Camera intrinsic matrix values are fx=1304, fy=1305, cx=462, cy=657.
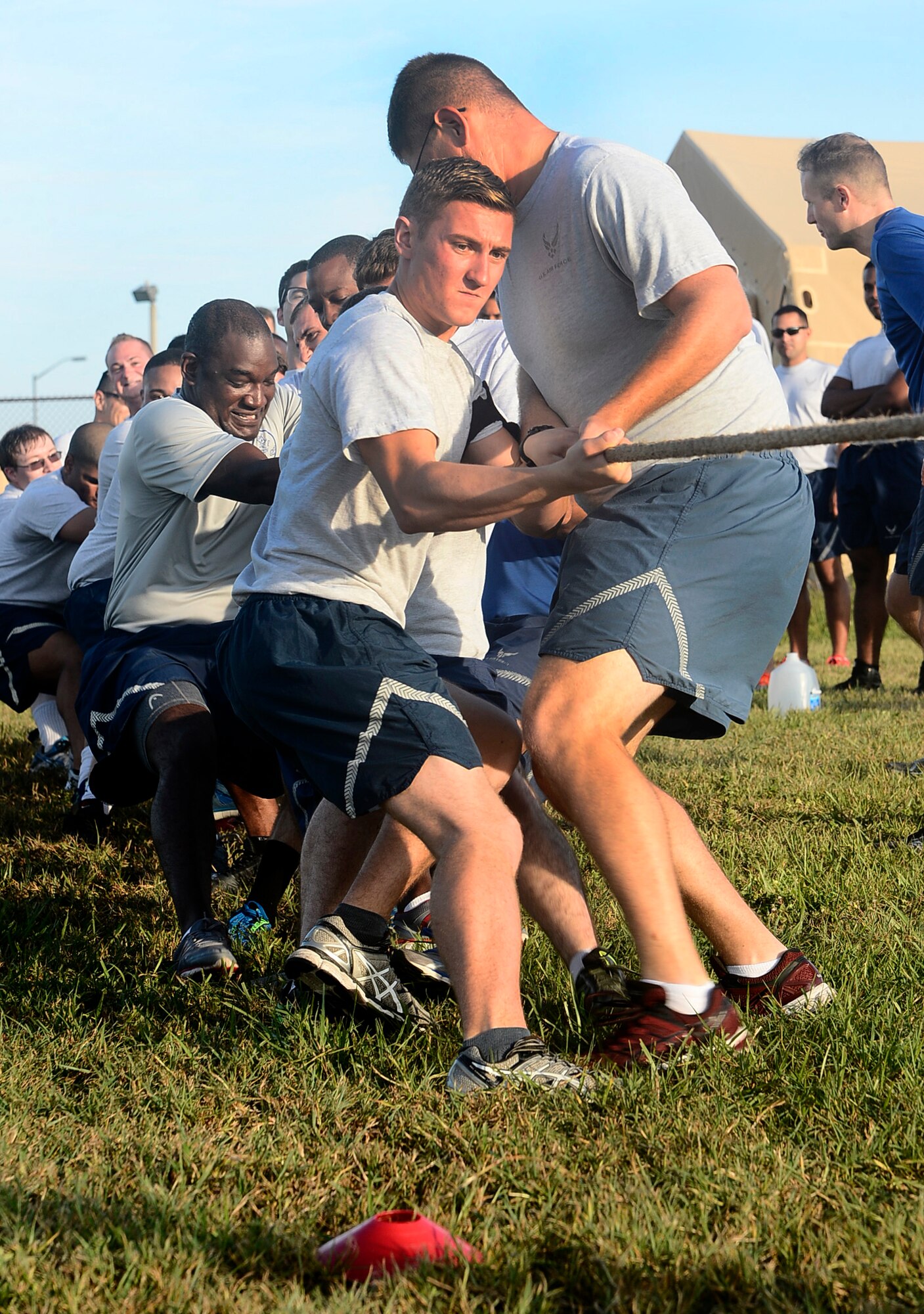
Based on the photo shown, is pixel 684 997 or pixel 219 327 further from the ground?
pixel 219 327

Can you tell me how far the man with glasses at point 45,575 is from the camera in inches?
235

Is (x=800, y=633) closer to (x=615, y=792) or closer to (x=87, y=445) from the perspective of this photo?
(x=87, y=445)

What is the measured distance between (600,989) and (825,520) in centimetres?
737

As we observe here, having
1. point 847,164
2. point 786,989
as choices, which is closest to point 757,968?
point 786,989

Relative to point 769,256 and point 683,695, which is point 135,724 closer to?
point 683,695

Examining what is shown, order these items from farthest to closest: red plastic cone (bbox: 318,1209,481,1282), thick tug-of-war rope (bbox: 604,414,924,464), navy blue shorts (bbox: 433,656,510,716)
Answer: navy blue shorts (bbox: 433,656,510,716) < thick tug-of-war rope (bbox: 604,414,924,464) < red plastic cone (bbox: 318,1209,481,1282)

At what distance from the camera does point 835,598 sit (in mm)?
9633

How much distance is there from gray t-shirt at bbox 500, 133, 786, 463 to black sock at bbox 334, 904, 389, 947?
1.18m

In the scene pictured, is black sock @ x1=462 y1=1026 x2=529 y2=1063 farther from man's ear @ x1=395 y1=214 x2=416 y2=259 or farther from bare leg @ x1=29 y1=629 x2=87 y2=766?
bare leg @ x1=29 y1=629 x2=87 y2=766

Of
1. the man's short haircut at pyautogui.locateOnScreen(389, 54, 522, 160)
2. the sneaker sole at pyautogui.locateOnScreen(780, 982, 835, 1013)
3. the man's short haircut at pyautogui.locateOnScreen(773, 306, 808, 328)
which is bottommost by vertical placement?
the sneaker sole at pyautogui.locateOnScreen(780, 982, 835, 1013)

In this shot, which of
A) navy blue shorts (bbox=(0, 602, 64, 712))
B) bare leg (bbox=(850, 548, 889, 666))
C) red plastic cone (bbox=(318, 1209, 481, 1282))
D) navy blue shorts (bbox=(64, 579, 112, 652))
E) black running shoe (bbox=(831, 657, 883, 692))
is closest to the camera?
red plastic cone (bbox=(318, 1209, 481, 1282))

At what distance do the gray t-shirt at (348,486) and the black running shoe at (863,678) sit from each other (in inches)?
223

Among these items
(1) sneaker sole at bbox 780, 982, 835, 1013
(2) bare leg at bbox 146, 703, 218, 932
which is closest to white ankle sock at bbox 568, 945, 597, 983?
(1) sneaker sole at bbox 780, 982, 835, 1013

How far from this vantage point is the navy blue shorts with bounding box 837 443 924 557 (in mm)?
7895
